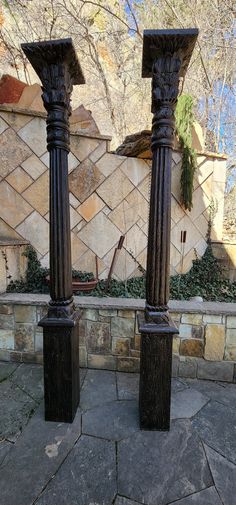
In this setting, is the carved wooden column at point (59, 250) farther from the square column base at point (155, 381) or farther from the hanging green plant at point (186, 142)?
the hanging green plant at point (186, 142)

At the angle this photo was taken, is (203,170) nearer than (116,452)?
No

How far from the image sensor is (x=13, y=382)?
5.98ft

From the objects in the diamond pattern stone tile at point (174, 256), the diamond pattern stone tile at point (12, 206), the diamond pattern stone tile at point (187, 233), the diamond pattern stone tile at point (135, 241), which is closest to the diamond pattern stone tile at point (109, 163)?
the diamond pattern stone tile at point (135, 241)

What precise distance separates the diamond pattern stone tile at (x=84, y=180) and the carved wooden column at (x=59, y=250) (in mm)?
1382

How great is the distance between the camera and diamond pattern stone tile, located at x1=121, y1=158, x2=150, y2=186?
2.99 meters

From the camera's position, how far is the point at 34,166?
271cm

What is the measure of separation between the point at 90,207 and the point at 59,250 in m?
1.58

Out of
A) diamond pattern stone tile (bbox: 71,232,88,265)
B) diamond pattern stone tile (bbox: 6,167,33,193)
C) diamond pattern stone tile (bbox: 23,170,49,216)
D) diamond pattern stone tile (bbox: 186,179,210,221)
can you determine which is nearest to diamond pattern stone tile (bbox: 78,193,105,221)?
diamond pattern stone tile (bbox: 71,232,88,265)

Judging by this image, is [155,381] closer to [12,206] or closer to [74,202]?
[74,202]

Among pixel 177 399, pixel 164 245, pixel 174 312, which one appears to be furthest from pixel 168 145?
pixel 177 399

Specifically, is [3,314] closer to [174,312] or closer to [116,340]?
[116,340]

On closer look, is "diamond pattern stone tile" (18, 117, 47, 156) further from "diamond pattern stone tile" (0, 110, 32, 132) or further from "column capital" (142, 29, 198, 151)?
"column capital" (142, 29, 198, 151)

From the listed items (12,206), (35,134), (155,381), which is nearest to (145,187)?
(35,134)

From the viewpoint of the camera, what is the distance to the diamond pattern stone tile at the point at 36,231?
108 inches
